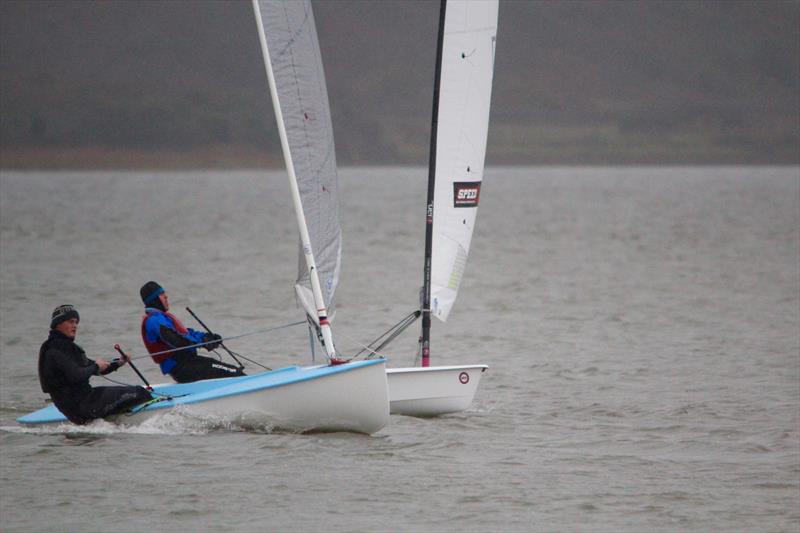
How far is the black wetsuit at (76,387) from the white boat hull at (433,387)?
237 cm

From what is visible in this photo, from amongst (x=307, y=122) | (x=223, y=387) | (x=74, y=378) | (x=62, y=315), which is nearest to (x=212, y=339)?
(x=223, y=387)

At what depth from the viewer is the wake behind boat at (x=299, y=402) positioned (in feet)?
36.5

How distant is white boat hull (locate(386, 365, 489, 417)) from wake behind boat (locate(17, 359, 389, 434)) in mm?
665

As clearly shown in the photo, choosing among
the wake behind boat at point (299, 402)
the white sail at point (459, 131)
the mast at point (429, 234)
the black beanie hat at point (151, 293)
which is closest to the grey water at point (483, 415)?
the wake behind boat at point (299, 402)

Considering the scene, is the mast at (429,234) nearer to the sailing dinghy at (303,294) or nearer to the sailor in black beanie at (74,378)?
the sailing dinghy at (303,294)

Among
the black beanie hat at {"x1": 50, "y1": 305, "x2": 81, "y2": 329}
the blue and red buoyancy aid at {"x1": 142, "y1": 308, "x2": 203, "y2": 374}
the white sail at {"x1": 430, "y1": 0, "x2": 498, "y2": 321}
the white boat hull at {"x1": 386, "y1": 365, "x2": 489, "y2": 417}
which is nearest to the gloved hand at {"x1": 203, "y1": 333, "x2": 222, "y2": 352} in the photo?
the blue and red buoyancy aid at {"x1": 142, "y1": 308, "x2": 203, "y2": 374}

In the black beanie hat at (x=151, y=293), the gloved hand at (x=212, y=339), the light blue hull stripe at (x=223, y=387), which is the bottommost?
the light blue hull stripe at (x=223, y=387)

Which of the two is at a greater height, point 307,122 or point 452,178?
point 307,122

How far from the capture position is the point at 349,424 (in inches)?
453

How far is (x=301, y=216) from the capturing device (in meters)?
11.9

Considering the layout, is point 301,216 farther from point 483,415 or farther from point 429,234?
point 483,415

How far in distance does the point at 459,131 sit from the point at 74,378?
4.49 meters

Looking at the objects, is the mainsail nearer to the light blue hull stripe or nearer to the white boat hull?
the light blue hull stripe

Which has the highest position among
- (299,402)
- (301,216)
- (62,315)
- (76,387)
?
(301,216)
